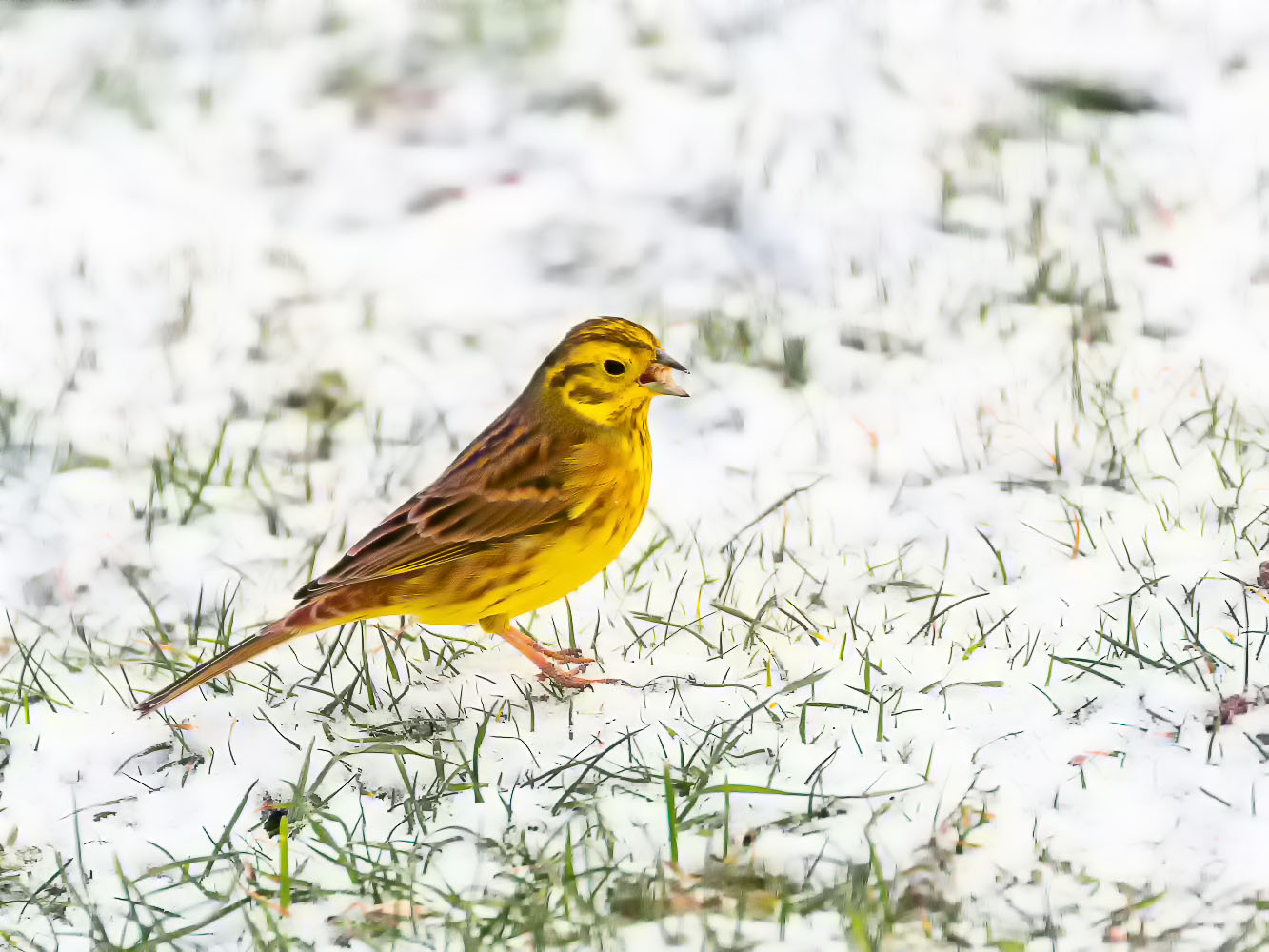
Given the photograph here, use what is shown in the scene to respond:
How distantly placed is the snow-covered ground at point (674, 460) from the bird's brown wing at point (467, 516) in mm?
323

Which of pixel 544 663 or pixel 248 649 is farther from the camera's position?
pixel 544 663

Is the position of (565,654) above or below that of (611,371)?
below

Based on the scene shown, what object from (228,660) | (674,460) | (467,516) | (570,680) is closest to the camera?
(228,660)

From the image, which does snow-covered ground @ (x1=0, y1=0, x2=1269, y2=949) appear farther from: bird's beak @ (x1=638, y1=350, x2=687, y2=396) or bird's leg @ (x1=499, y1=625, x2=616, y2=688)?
bird's beak @ (x1=638, y1=350, x2=687, y2=396)

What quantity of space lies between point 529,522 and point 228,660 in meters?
0.94

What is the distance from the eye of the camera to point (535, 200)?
27.9ft

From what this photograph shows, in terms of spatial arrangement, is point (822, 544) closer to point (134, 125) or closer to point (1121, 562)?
point (1121, 562)

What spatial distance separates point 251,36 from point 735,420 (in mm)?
4585

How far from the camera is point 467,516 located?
15.9 ft

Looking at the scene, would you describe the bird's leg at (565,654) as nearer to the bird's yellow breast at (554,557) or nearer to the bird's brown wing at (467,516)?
the bird's yellow breast at (554,557)

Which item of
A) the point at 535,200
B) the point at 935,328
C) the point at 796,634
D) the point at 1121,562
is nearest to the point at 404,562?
the point at 796,634

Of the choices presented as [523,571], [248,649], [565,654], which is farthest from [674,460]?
[248,649]

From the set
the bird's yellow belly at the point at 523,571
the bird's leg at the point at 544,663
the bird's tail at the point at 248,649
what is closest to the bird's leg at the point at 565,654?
the bird's leg at the point at 544,663

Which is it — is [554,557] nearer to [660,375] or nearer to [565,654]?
[565,654]
